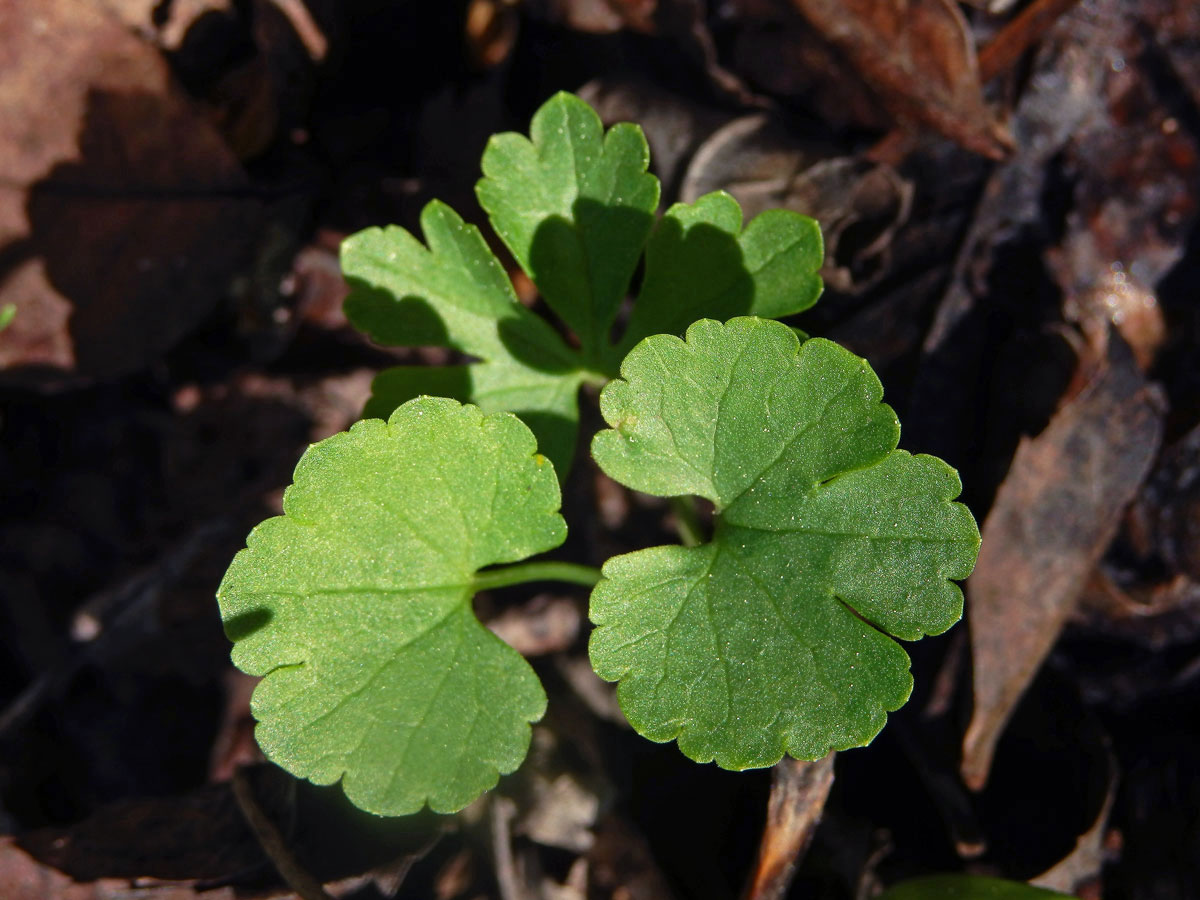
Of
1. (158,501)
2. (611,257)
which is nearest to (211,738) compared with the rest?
(158,501)

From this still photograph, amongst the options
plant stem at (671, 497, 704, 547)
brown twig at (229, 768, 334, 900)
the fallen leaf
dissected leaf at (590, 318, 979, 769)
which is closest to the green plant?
dissected leaf at (590, 318, 979, 769)

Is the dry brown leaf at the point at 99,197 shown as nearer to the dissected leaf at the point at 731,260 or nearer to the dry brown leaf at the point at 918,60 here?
the dissected leaf at the point at 731,260

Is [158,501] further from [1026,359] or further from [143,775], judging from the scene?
[1026,359]

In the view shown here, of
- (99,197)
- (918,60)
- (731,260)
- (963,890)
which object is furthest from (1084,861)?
(99,197)

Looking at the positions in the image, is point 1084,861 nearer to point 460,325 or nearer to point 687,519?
point 687,519

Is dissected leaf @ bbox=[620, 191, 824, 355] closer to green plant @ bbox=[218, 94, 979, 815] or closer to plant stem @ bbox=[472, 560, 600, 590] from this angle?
green plant @ bbox=[218, 94, 979, 815]
